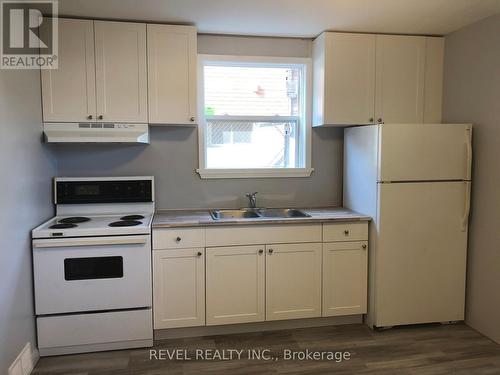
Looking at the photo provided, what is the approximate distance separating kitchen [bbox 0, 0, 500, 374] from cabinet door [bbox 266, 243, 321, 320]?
0.02 m

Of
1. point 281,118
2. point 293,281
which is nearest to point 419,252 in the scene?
point 293,281

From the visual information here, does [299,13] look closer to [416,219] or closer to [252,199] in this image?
[252,199]

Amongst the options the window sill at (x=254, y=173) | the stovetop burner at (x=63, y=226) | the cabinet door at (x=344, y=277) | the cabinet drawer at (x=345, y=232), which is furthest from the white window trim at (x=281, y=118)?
the stovetop burner at (x=63, y=226)

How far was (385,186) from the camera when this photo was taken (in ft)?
9.28

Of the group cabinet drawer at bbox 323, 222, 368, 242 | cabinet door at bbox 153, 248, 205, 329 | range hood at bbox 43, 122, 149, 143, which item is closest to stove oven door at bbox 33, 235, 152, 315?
cabinet door at bbox 153, 248, 205, 329

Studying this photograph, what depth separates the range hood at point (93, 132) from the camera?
2725 millimetres

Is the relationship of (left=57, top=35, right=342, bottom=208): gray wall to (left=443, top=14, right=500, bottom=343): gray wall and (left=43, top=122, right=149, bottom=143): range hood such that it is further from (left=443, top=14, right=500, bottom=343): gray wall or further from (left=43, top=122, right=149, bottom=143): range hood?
(left=443, top=14, right=500, bottom=343): gray wall

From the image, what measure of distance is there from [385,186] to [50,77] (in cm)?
251

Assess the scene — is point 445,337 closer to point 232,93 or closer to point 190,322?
point 190,322

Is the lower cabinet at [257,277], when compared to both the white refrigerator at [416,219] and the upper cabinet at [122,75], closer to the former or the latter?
the white refrigerator at [416,219]

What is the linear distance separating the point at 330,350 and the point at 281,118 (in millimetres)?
1897

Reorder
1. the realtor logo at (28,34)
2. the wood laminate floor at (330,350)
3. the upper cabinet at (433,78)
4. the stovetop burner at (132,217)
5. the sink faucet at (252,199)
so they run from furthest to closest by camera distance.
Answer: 1. the sink faucet at (252,199)
2. the upper cabinet at (433,78)
3. the stovetop burner at (132,217)
4. the wood laminate floor at (330,350)
5. the realtor logo at (28,34)

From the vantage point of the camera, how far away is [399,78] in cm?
313

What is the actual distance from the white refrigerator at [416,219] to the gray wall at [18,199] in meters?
2.36
